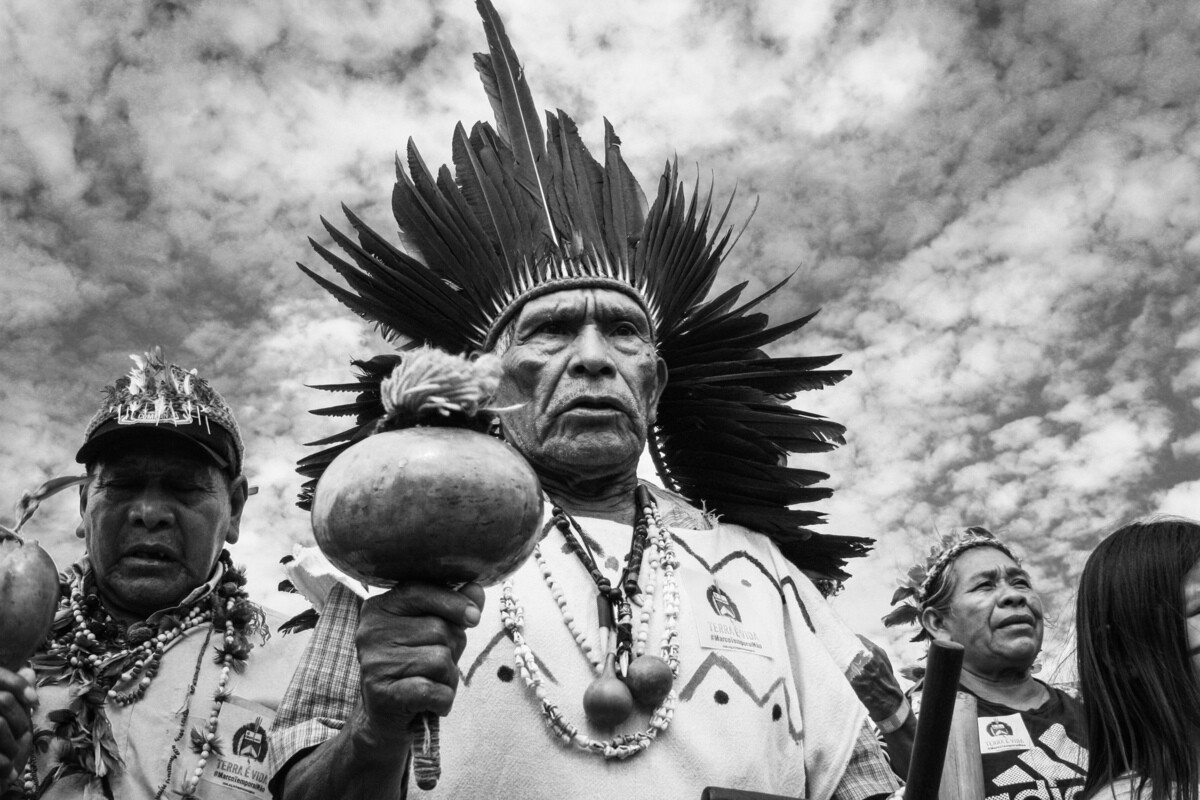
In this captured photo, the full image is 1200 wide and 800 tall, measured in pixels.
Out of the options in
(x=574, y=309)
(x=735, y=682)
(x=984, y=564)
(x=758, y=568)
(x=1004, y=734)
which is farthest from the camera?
(x=984, y=564)

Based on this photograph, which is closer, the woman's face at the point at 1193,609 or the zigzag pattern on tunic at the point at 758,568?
the woman's face at the point at 1193,609

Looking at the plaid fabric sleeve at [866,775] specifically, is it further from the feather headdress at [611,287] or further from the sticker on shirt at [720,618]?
the feather headdress at [611,287]

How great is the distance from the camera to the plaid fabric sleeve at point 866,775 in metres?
2.79

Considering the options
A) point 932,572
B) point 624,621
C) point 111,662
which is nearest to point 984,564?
point 932,572

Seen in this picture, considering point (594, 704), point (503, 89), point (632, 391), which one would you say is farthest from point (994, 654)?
point (503, 89)

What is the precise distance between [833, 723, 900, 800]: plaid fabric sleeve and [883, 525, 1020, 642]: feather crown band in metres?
2.28

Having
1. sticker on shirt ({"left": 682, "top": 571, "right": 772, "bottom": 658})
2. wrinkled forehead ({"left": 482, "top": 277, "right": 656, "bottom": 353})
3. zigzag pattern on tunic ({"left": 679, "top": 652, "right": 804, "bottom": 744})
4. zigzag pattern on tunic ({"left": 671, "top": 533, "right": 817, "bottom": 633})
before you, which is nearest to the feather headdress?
wrinkled forehead ({"left": 482, "top": 277, "right": 656, "bottom": 353})

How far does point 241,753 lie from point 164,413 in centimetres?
104

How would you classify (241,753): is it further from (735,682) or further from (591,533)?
(735,682)

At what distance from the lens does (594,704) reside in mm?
2531

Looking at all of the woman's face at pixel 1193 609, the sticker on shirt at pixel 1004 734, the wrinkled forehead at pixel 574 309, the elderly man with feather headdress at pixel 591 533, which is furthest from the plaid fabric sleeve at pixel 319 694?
the sticker on shirt at pixel 1004 734

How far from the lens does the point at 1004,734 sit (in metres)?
4.16

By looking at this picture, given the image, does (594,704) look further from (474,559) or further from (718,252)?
(718,252)

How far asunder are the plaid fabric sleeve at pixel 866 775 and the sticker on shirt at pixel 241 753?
1.56 meters
